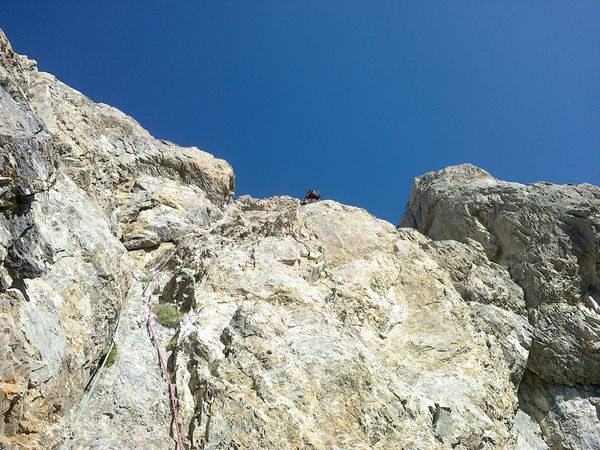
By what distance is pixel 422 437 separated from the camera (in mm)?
14297

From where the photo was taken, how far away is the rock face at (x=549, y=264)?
22.6 metres

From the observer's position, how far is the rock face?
890 inches

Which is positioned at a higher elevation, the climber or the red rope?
the climber

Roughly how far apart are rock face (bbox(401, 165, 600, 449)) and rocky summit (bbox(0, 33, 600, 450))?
0.09 metres

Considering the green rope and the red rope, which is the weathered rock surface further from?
the green rope

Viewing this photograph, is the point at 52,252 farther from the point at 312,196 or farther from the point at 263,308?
the point at 312,196

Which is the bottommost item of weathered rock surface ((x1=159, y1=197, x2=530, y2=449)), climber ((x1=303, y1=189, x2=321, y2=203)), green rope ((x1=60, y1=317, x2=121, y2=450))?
green rope ((x1=60, y1=317, x2=121, y2=450))

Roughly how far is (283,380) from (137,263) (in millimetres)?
12213

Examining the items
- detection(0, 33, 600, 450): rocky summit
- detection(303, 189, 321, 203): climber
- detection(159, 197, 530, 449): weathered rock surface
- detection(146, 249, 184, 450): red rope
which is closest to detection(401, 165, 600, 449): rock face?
detection(0, 33, 600, 450): rocky summit

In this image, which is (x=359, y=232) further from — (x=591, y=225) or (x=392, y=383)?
(x=591, y=225)

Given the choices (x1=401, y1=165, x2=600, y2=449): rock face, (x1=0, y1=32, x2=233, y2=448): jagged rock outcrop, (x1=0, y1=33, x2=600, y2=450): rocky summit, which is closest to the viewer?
(x1=0, y1=32, x2=233, y2=448): jagged rock outcrop

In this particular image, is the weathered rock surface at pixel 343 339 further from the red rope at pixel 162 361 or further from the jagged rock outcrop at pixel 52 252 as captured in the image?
the jagged rock outcrop at pixel 52 252

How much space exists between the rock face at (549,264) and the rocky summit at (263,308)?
94 millimetres

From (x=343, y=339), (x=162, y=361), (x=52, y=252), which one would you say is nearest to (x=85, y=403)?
(x=162, y=361)
